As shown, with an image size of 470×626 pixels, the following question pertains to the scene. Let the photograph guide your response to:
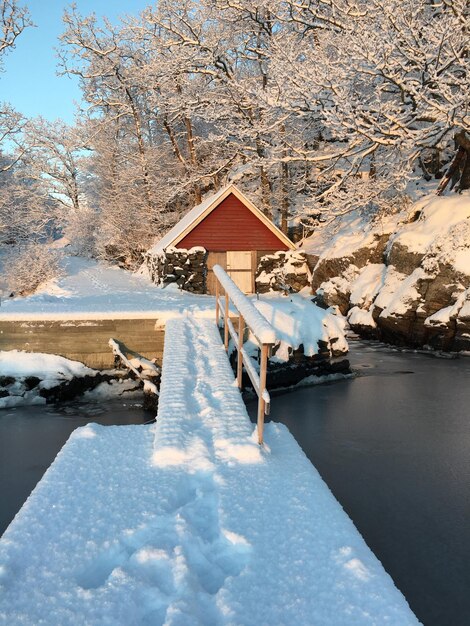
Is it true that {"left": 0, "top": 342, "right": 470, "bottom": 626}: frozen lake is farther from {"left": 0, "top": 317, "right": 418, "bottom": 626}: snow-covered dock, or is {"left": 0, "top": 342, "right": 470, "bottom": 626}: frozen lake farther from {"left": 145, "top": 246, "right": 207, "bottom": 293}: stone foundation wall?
{"left": 145, "top": 246, "right": 207, "bottom": 293}: stone foundation wall

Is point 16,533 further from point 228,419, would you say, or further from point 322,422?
point 322,422

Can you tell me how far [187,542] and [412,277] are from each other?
15.2 metres

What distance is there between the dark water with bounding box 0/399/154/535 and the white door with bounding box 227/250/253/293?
41.4 feet

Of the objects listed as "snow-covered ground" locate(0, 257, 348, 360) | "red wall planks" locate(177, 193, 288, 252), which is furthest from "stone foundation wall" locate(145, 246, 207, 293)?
"snow-covered ground" locate(0, 257, 348, 360)

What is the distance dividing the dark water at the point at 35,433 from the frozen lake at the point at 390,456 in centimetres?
2

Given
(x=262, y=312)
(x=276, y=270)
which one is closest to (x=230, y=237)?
(x=276, y=270)

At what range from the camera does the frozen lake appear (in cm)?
479

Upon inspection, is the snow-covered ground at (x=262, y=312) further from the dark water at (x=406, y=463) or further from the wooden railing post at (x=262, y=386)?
the wooden railing post at (x=262, y=386)

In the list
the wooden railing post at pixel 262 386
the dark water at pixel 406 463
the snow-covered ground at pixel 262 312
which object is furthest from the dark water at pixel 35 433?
the wooden railing post at pixel 262 386

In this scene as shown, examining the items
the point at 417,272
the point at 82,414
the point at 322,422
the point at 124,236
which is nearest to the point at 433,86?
the point at 417,272

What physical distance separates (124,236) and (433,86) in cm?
2113

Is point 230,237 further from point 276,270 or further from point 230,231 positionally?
point 276,270

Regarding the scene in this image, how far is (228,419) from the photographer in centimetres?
462

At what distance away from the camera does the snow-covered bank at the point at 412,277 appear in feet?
48.6
